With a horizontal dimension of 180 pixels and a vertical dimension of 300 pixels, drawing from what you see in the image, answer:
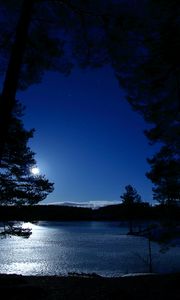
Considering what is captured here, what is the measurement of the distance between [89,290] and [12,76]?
21.4ft

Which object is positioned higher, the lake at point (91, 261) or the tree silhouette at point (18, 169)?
the tree silhouette at point (18, 169)

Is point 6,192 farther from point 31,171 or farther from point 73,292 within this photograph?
point 73,292

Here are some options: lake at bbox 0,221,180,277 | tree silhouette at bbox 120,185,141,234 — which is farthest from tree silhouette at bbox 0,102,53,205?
tree silhouette at bbox 120,185,141,234

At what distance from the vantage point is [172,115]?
1361 cm

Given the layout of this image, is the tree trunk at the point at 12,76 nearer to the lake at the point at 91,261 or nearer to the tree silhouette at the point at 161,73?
the tree silhouette at the point at 161,73

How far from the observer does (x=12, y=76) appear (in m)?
7.31

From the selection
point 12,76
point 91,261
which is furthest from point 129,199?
point 12,76

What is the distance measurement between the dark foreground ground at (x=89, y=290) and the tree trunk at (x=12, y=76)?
413 cm

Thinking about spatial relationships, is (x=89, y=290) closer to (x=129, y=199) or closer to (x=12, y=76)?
(x=12, y=76)

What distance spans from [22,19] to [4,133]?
2.50 meters

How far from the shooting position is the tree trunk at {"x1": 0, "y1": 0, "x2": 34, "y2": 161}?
706 centimetres

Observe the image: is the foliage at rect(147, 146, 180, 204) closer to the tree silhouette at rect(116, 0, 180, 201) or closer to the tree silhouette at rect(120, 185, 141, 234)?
the tree silhouette at rect(116, 0, 180, 201)

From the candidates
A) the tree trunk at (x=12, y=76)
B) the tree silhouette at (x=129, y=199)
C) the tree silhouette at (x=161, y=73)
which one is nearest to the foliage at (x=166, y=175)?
the tree silhouette at (x=161, y=73)

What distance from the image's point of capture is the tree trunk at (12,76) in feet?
23.2
